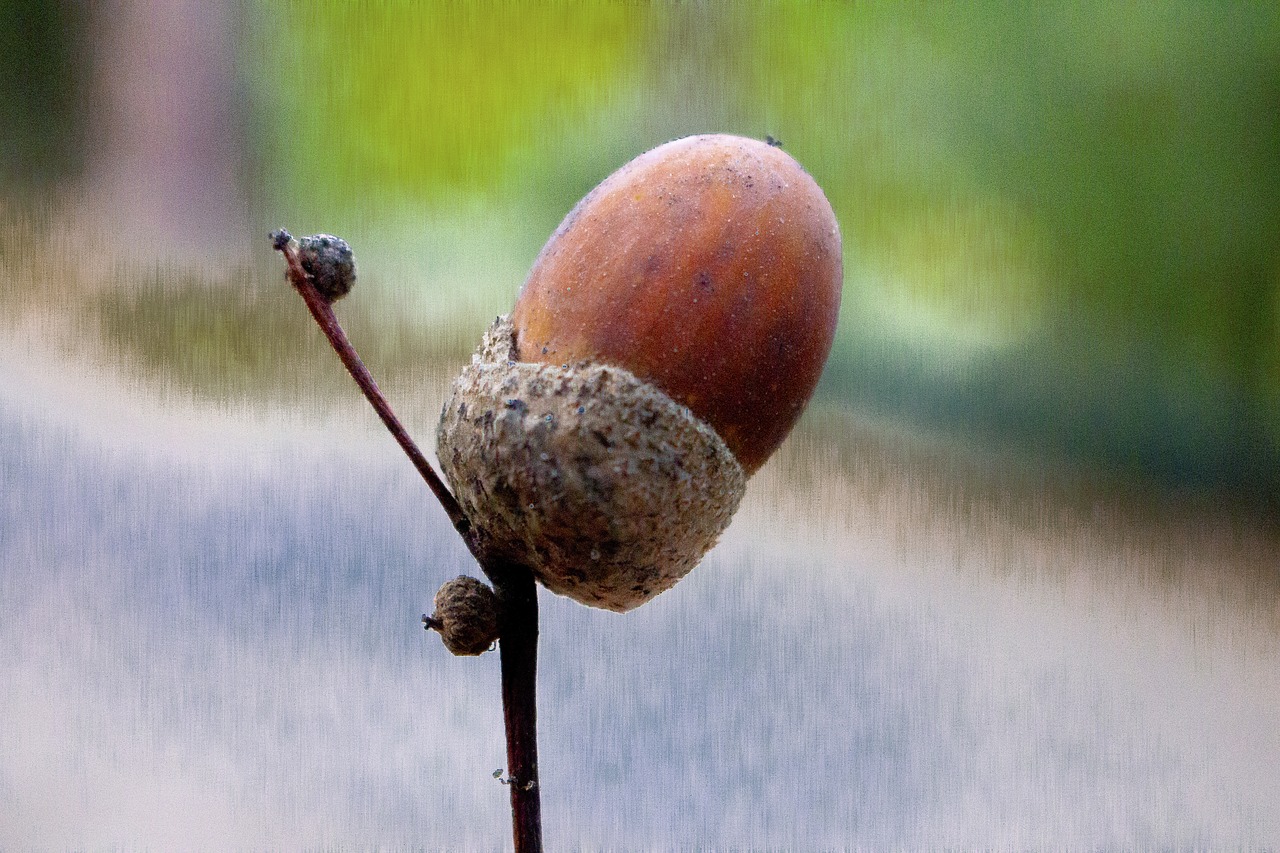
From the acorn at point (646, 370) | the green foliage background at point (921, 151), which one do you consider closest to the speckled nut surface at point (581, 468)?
the acorn at point (646, 370)

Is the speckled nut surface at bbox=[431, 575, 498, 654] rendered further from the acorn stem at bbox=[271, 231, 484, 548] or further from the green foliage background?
the green foliage background

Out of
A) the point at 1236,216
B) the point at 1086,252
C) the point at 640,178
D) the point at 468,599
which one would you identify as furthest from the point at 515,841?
the point at 1236,216

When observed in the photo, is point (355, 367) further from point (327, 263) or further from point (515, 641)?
point (515, 641)

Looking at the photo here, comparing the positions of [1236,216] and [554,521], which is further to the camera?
[1236,216]


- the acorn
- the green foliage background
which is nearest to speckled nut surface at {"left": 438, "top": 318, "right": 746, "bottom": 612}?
the acorn

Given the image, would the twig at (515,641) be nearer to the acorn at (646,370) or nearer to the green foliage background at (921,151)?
the acorn at (646,370)

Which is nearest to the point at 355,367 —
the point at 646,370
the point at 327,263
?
the point at 327,263

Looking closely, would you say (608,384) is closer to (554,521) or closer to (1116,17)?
(554,521)
